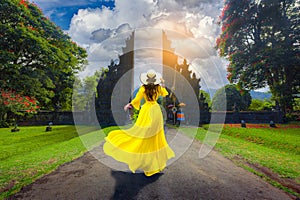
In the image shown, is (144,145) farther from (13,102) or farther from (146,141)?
(13,102)

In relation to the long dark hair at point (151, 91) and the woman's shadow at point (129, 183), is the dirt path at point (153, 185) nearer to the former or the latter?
the woman's shadow at point (129, 183)

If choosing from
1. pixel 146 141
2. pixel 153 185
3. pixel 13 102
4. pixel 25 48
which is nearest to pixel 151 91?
pixel 146 141

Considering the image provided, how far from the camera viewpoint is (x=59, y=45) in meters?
13.2

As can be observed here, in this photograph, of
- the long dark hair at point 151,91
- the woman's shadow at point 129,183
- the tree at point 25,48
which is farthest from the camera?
the tree at point 25,48

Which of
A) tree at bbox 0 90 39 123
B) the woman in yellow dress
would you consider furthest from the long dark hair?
tree at bbox 0 90 39 123

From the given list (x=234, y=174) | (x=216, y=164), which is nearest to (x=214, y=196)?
(x=234, y=174)

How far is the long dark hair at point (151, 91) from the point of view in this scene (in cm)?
411

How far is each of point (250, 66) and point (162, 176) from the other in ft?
58.1

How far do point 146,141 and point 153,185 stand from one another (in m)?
0.90

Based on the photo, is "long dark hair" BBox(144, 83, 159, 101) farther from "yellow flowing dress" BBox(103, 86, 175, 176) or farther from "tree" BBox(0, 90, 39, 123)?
"tree" BBox(0, 90, 39, 123)

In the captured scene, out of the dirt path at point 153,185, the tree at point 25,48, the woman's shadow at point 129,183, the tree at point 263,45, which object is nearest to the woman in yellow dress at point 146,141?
the woman's shadow at point 129,183

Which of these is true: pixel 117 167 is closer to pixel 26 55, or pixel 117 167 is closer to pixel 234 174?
pixel 234 174

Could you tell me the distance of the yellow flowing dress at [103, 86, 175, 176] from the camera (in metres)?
3.70

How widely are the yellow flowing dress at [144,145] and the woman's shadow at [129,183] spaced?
0.17 metres
